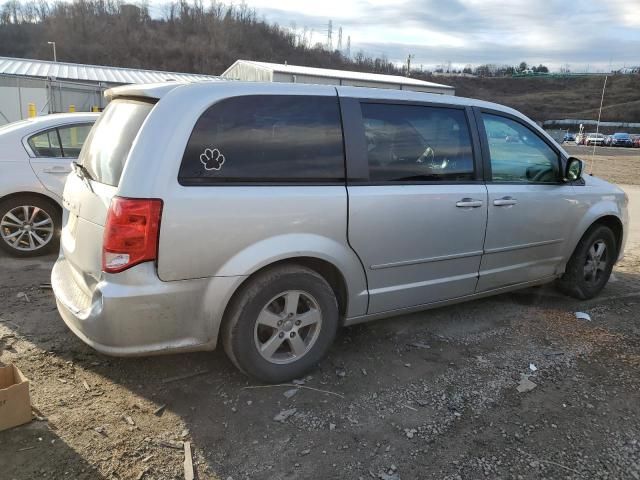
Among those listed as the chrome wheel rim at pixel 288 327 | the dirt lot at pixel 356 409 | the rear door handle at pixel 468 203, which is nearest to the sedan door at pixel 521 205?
the rear door handle at pixel 468 203

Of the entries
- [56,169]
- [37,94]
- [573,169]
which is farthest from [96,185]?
[37,94]

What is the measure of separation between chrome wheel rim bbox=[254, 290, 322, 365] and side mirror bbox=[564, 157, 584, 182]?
2742 mm

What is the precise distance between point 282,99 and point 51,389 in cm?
224

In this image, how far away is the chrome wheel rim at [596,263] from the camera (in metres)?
5.14

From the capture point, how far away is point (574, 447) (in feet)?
9.40

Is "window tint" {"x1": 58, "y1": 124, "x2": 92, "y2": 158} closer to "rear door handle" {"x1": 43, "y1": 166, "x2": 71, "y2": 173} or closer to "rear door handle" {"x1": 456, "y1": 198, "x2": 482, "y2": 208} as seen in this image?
"rear door handle" {"x1": 43, "y1": 166, "x2": 71, "y2": 173}

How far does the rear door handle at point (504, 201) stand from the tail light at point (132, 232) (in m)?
2.60

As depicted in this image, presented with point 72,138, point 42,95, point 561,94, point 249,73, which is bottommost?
point 72,138

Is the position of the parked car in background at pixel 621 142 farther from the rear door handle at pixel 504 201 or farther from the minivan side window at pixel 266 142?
the minivan side window at pixel 266 142

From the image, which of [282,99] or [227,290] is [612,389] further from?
[282,99]

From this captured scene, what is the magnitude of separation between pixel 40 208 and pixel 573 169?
17.9ft

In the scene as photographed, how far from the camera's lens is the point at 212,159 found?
296 centimetres

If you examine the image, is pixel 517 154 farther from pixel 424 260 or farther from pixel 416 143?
pixel 424 260

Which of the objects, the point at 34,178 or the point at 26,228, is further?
the point at 26,228
